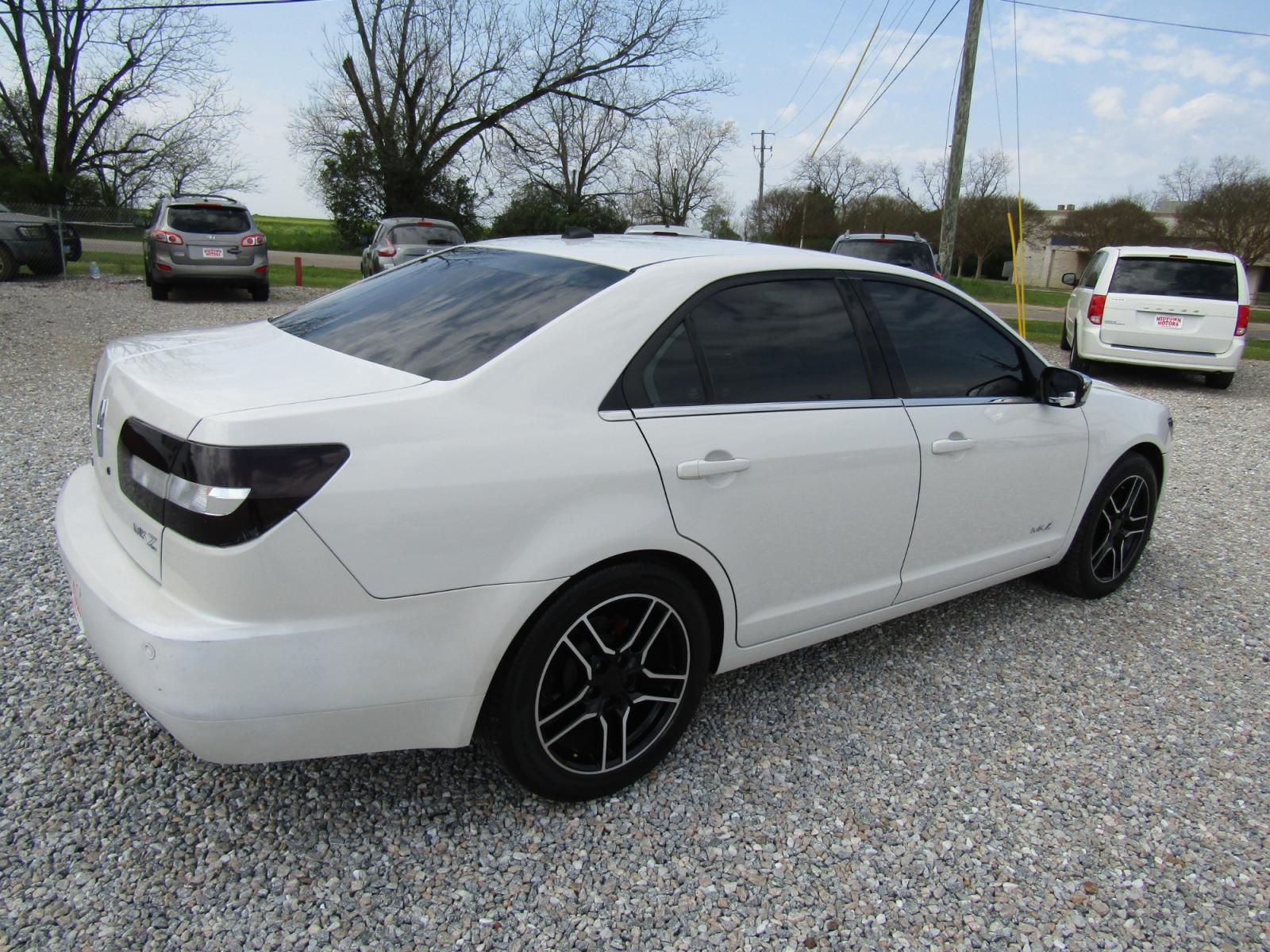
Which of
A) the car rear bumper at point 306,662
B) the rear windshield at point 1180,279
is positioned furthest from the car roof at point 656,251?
the rear windshield at point 1180,279

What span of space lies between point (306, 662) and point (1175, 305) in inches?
453

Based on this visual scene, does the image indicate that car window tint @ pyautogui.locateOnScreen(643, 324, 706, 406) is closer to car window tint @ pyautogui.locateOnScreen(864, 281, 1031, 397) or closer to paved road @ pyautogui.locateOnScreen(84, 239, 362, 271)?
car window tint @ pyautogui.locateOnScreen(864, 281, 1031, 397)

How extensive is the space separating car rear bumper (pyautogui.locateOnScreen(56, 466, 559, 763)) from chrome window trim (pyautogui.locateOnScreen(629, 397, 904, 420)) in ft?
1.86

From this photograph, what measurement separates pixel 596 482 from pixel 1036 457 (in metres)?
2.11

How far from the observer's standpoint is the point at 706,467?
2.48 meters

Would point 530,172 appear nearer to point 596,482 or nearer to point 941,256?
point 941,256

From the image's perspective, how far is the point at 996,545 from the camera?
352 centimetres

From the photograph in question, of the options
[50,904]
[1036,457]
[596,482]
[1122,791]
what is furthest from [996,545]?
[50,904]

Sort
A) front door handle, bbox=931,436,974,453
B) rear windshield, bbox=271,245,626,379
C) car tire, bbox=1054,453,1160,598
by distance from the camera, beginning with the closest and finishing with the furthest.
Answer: rear windshield, bbox=271,245,626,379, front door handle, bbox=931,436,974,453, car tire, bbox=1054,453,1160,598

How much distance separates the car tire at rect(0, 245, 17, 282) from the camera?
49.9 ft

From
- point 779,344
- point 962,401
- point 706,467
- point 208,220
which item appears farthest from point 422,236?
point 706,467

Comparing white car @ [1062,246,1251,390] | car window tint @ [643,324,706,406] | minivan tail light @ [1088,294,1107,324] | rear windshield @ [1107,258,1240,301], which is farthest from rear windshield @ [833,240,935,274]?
car window tint @ [643,324,706,406]

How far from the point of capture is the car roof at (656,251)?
2799 millimetres

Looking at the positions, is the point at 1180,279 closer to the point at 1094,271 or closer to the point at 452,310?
the point at 1094,271
